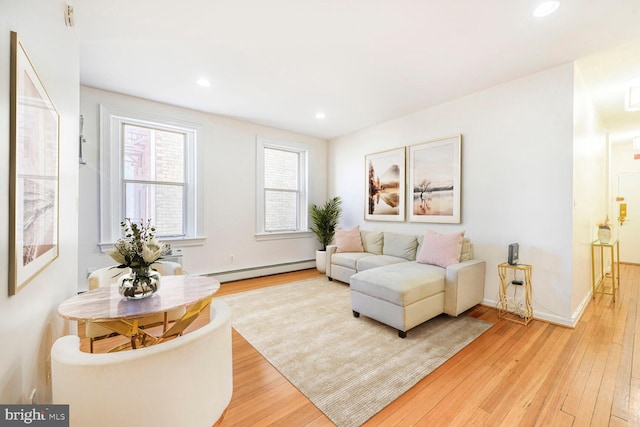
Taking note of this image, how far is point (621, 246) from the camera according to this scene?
17.9ft

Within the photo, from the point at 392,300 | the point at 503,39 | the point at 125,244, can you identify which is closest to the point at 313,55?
the point at 503,39

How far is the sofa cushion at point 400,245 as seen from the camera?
3824 mm

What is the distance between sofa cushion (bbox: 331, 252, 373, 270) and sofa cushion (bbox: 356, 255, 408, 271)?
0.09 metres

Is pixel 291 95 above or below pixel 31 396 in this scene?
above

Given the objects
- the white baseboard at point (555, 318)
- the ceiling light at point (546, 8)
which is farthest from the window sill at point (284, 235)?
the ceiling light at point (546, 8)

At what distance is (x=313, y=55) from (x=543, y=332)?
3.55 m

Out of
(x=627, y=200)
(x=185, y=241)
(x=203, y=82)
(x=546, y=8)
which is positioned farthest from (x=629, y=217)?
(x=185, y=241)

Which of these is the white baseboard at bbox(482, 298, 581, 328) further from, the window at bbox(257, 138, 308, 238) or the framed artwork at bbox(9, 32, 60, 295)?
the framed artwork at bbox(9, 32, 60, 295)

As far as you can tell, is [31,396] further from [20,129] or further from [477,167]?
[477,167]

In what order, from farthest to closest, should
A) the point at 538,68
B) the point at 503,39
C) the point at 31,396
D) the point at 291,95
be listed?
1. the point at 291,95
2. the point at 538,68
3. the point at 503,39
4. the point at 31,396

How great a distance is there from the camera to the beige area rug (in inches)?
67.4

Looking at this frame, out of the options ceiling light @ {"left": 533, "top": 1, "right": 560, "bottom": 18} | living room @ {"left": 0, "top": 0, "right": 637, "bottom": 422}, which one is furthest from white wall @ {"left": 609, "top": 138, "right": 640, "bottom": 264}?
ceiling light @ {"left": 533, "top": 1, "right": 560, "bottom": 18}

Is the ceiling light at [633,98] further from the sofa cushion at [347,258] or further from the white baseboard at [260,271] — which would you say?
the white baseboard at [260,271]

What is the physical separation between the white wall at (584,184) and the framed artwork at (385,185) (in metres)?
2.01
